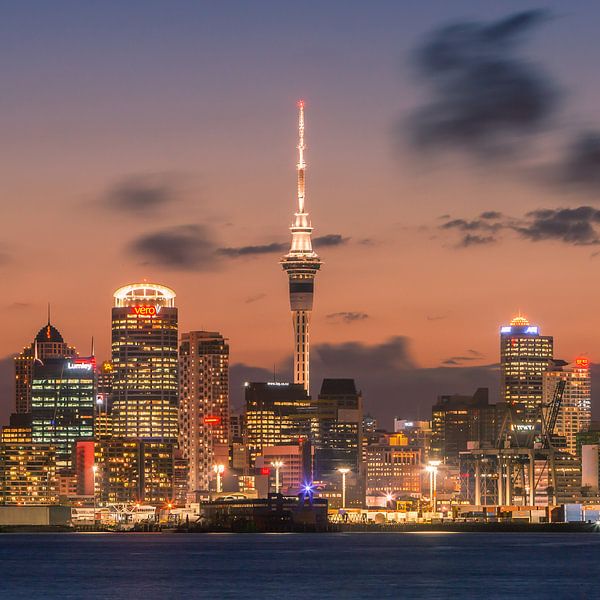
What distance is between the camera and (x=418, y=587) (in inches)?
7160

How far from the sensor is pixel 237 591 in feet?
582

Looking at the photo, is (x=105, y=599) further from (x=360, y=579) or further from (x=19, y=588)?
(x=360, y=579)

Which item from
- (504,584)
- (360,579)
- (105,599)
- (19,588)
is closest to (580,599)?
(504,584)

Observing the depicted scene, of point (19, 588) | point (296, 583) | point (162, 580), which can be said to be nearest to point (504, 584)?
point (296, 583)

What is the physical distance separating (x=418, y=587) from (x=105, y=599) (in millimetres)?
34300

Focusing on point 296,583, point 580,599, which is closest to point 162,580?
point 296,583

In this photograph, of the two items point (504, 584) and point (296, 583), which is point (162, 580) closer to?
point (296, 583)

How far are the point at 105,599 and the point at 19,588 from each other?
18.8m

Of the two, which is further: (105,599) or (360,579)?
(360,579)

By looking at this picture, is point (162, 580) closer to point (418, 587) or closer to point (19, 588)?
point (19, 588)

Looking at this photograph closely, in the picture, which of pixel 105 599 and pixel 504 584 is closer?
pixel 105 599

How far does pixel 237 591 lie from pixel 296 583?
1098 centimetres

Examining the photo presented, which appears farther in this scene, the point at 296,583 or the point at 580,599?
the point at 296,583

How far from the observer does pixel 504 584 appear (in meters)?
186
